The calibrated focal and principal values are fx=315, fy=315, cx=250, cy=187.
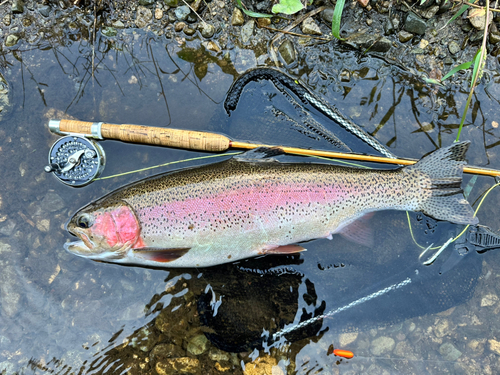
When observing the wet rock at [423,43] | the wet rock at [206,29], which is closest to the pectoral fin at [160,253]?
the wet rock at [206,29]

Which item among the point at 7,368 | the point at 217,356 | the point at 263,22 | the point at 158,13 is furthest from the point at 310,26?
the point at 7,368

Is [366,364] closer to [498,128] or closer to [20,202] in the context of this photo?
[498,128]

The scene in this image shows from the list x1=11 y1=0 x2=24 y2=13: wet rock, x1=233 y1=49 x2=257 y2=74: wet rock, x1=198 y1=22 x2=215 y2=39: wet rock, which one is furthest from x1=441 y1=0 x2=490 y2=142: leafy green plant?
x1=11 y1=0 x2=24 y2=13: wet rock

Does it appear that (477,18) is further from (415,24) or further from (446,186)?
(446,186)

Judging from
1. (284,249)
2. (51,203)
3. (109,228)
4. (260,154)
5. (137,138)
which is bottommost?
(284,249)

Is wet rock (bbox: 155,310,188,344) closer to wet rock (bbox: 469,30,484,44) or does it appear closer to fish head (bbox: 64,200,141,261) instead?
fish head (bbox: 64,200,141,261)

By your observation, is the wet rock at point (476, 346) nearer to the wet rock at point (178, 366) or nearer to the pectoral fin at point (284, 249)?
the pectoral fin at point (284, 249)

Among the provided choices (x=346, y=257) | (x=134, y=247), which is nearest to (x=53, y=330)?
(x=134, y=247)
